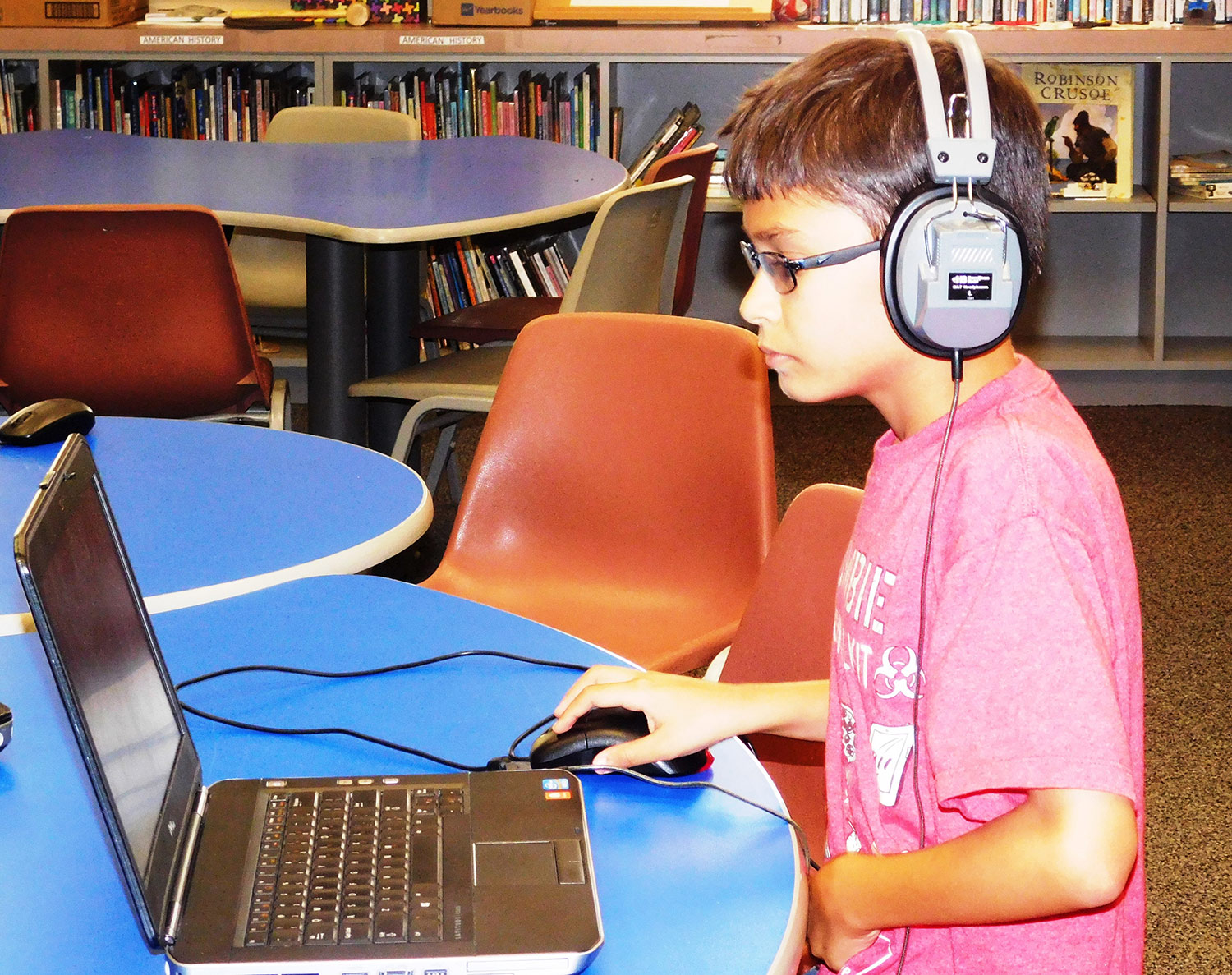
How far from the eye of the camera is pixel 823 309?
0.95m

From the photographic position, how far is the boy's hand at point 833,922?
917 millimetres

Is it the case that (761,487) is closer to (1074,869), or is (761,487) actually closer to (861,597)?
(861,597)

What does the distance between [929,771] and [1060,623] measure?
0.66ft

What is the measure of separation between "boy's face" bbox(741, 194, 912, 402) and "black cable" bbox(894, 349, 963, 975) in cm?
6

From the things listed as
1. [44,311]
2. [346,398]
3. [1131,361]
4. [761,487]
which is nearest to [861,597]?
[761,487]

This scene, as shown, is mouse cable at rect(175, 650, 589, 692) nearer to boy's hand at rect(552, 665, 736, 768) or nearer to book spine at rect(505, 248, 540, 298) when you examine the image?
boy's hand at rect(552, 665, 736, 768)

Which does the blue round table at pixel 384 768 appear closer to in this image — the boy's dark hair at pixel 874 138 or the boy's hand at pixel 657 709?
the boy's hand at pixel 657 709

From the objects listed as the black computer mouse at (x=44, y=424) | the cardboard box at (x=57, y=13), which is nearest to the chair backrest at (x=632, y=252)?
the black computer mouse at (x=44, y=424)

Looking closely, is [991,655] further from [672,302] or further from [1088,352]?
[1088,352]

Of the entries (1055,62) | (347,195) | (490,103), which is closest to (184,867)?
(347,195)

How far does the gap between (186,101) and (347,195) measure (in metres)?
1.75

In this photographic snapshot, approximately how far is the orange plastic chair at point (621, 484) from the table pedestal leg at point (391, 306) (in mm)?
1310

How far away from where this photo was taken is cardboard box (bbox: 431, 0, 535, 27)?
397 cm

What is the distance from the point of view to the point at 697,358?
1.77 m
